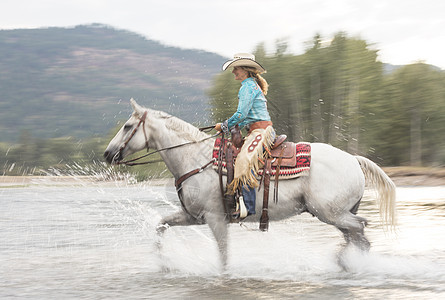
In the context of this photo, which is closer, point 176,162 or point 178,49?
point 176,162

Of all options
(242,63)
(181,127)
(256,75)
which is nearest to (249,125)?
(256,75)

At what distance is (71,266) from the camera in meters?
9.03

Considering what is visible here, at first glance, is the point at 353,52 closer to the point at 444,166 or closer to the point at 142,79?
the point at 444,166

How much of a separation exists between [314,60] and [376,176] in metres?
44.7

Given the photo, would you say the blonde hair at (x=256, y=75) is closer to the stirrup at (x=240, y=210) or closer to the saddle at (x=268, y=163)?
the saddle at (x=268, y=163)

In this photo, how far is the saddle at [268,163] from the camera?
766 cm

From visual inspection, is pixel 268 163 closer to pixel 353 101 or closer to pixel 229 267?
pixel 229 267

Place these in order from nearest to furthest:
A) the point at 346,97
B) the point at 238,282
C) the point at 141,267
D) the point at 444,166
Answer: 1. the point at 238,282
2. the point at 141,267
3. the point at 444,166
4. the point at 346,97

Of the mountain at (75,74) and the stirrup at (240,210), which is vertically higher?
the mountain at (75,74)

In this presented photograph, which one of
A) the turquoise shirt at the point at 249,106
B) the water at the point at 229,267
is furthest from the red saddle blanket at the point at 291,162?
the water at the point at 229,267

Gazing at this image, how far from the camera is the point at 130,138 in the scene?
800 cm

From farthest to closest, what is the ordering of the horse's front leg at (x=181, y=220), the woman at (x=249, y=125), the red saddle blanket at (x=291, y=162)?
1. the horse's front leg at (x=181, y=220)
2. the red saddle blanket at (x=291, y=162)
3. the woman at (x=249, y=125)

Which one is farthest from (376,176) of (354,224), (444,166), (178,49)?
(178,49)

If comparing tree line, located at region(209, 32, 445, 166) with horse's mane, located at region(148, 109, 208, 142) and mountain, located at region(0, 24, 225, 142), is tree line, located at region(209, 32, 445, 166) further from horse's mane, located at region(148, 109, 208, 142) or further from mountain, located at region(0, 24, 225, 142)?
mountain, located at region(0, 24, 225, 142)
